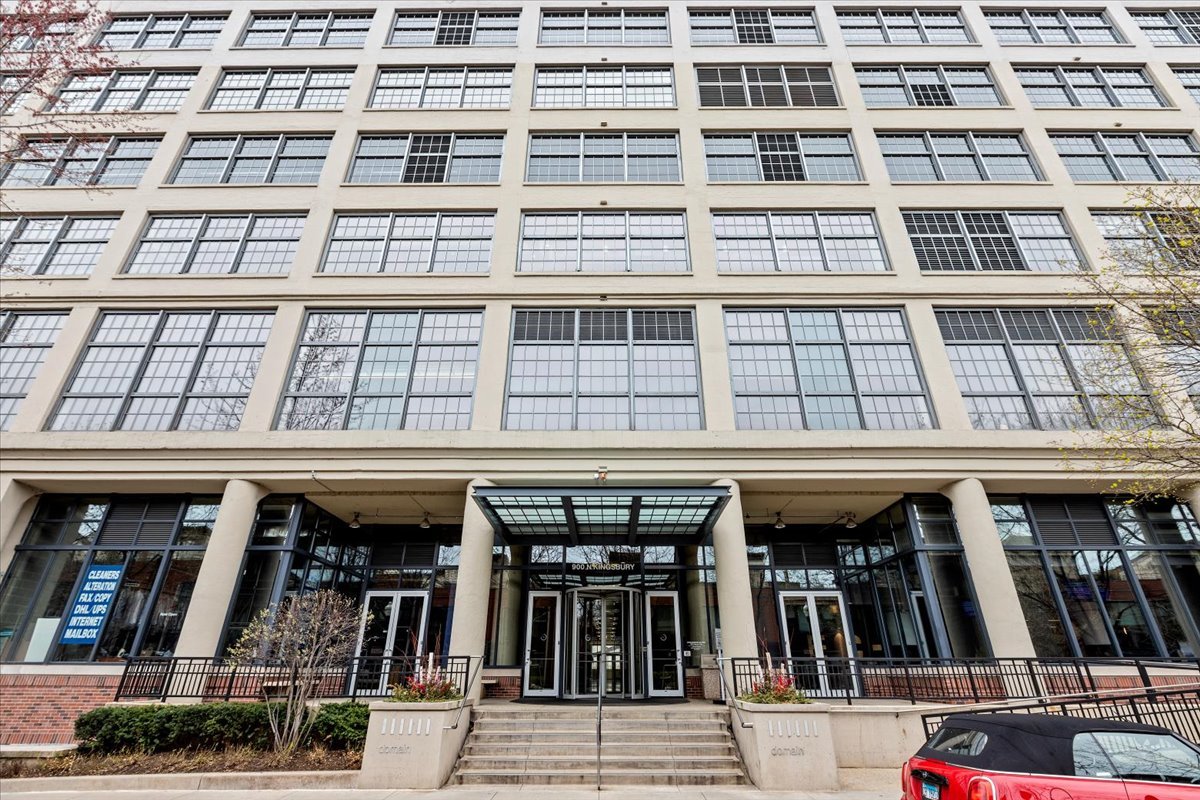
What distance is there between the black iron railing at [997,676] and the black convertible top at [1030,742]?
17.6ft

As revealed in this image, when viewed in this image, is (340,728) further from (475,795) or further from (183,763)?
(475,795)

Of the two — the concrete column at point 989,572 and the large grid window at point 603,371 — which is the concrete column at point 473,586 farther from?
the concrete column at point 989,572

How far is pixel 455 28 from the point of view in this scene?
22.6 meters

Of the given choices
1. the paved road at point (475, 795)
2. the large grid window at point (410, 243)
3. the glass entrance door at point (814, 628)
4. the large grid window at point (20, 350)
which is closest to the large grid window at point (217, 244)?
the large grid window at point (410, 243)

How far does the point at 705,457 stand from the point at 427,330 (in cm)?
889

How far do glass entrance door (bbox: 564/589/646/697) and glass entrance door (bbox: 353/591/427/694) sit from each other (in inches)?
182

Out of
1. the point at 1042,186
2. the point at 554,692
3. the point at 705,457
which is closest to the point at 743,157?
the point at 1042,186

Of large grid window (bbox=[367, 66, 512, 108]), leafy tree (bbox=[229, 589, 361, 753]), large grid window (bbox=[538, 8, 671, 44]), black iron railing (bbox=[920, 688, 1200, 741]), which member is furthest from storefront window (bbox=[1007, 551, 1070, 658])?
large grid window (bbox=[367, 66, 512, 108])

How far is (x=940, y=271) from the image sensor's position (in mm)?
16906

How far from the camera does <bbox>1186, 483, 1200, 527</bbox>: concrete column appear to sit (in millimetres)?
14248

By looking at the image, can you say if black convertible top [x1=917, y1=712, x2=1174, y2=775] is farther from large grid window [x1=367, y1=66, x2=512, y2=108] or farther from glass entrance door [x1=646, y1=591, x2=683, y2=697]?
large grid window [x1=367, y1=66, x2=512, y2=108]

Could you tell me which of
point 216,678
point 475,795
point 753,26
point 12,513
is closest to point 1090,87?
point 753,26

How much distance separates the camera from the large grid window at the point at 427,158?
1909 cm

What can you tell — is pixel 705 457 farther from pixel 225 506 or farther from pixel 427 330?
pixel 225 506
